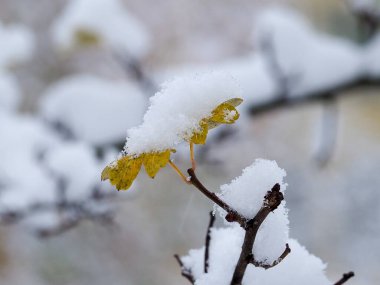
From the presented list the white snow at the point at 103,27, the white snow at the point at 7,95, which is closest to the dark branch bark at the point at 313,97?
the white snow at the point at 103,27

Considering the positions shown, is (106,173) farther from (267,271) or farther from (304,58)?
(304,58)

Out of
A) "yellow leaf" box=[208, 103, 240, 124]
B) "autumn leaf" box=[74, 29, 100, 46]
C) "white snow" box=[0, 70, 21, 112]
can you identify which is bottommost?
"yellow leaf" box=[208, 103, 240, 124]

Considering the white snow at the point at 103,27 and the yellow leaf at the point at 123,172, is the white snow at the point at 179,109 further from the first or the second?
the white snow at the point at 103,27

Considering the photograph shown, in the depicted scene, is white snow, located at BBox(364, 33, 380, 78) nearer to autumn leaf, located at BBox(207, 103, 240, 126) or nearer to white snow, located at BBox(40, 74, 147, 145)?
white snow, located at BBox(40, 74, 147, 145)

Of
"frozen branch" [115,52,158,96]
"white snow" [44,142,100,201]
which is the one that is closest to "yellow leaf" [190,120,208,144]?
"white snow" [44,142,100,201]

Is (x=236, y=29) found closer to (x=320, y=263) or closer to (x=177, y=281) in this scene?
(x=177, y=281)

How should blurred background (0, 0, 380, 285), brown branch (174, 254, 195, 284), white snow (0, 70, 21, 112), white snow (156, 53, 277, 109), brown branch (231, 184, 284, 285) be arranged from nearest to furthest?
brown branch (231, 184, 284, 285), brown branch (174, 254, 195, 284), blurred background (0, 0, 380, 285), white snow (156, 53, 277, 109), white snow (0, 70, 21, 112)
